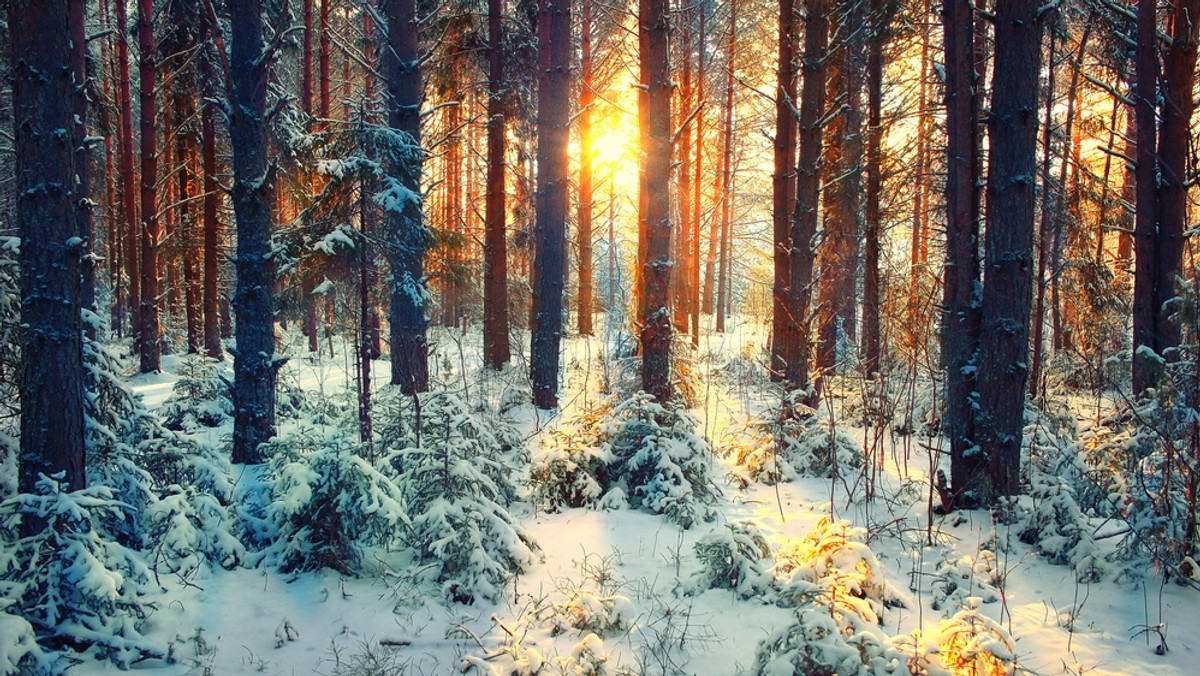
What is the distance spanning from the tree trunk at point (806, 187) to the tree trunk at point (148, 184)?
1191 cm

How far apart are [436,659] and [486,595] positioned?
0.67m

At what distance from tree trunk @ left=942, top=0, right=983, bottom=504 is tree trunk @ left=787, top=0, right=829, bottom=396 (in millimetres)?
2872

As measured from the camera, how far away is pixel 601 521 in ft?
18.1

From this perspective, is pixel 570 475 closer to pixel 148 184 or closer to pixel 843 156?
pixel 843 156

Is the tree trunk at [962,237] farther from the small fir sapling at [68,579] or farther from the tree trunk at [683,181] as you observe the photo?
the tree trunk at [683,181]

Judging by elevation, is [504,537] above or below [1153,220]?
below

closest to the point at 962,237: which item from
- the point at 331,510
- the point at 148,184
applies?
the point at 331,510

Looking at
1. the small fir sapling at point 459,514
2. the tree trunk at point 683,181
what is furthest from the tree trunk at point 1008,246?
the tree trunk at point 683,181

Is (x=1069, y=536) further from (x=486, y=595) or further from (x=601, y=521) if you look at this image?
(x=486, y=595)

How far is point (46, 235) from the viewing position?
3.60m

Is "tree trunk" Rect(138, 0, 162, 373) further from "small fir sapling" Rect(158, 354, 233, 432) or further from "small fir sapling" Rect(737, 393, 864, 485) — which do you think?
"small fir sapling" Rect(737, 393, 864, 485)

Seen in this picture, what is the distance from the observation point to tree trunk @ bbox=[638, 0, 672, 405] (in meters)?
7.02

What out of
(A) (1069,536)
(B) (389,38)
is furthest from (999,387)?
(B) (389,38)

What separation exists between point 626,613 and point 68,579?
3.03 meters
